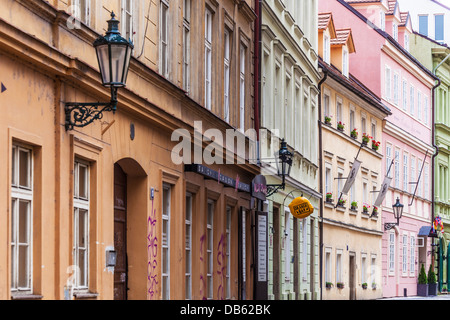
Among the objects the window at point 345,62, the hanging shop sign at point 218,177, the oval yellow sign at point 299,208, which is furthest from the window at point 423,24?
the hanging shop sign at point 218,177

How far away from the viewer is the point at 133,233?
1555cm

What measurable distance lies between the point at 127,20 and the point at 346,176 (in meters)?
24.5

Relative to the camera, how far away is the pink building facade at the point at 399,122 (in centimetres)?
4372

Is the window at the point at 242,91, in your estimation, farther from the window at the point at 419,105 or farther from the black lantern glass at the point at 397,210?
the window at the point at 419,105

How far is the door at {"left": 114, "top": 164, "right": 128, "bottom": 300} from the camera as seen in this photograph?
15109 mm

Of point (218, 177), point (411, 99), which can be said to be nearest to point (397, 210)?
point (411, 99)

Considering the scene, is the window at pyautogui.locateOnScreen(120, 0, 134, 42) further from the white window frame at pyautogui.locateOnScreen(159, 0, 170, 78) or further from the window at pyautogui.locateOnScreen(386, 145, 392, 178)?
the window at pyautogui.locateOnScreen(386, 145, 392, 178)

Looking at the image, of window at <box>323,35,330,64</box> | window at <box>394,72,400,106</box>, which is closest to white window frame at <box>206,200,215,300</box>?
window at <box>323,35,330,64</box>

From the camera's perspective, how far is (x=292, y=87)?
29.2 metres

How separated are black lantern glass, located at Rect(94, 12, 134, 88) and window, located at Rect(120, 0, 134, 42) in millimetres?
2988

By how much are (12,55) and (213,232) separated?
33.2 feet

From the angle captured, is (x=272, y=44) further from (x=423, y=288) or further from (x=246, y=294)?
(x=423, y=288)

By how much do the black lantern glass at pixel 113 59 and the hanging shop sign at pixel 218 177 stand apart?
6.33 metres

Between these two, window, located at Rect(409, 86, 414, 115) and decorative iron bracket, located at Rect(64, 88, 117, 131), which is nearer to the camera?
decorative iron bracket, located at Rect(64, 88, 117, 131)
